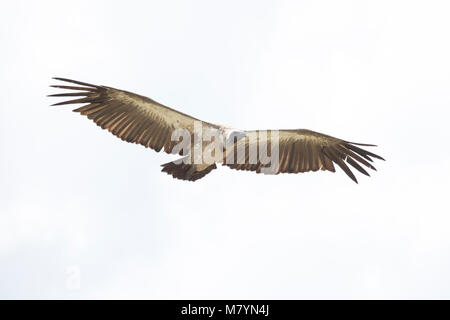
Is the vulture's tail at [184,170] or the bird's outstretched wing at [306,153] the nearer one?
the vulture's tail at [184,170]

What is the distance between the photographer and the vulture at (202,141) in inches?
516

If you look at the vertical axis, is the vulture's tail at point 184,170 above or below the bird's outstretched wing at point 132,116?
below

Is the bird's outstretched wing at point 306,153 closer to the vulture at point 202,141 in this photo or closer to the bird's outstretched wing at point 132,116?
the vulture at point 202,141

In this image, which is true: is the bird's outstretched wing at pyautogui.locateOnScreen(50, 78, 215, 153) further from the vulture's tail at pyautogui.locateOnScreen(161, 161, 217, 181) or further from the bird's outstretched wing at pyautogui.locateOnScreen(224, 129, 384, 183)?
the bird's outstretched wing at pyautogui.locateOnScreen(224, 129, 384, 183)

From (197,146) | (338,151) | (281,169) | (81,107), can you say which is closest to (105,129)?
(81,107)

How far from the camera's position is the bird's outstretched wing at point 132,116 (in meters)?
13.1

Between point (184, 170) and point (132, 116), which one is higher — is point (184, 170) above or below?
below

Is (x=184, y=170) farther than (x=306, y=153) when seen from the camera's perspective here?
No

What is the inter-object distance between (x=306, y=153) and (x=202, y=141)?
1.95 meters

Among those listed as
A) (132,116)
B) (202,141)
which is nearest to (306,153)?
(202,141)

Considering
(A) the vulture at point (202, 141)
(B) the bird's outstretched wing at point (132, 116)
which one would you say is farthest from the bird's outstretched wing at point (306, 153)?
(B) the bird's outstretched wing at point (132, 116)

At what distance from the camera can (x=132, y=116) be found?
13406 millimetres

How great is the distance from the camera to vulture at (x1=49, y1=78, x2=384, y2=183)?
1309 cm

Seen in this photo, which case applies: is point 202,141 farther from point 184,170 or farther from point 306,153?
point 306,153
